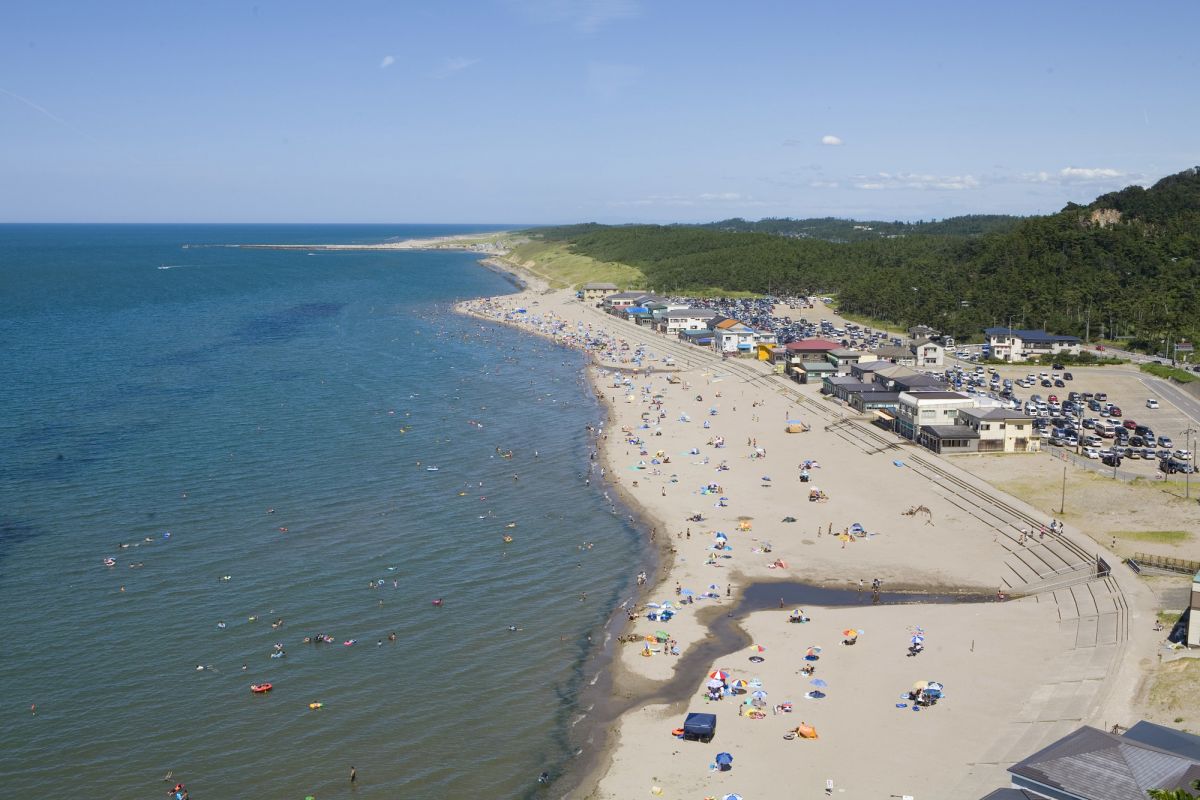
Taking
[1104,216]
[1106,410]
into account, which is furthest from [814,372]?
[1104,216]

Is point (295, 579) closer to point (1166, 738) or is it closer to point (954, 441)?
point (1166, 738)

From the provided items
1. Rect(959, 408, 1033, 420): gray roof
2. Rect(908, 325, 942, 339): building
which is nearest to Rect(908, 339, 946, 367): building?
Rect(908, 325, 942, 339): building

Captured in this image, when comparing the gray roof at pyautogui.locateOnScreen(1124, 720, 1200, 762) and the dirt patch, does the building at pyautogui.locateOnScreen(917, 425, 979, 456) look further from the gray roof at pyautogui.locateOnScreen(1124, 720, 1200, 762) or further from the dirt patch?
the gray roof at pyautogui.locateOnScreen(1124, 720, 1200, 762)

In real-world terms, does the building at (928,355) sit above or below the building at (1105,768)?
above

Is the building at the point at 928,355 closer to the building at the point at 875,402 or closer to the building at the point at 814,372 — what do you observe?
the building at the point at 814,372

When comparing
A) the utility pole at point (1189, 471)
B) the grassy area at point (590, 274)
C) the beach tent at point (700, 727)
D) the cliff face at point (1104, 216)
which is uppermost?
the cliff face at point (1104, 216)

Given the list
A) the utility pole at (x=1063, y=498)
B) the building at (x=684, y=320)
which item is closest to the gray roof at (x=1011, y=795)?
the utility pole at (x=1063, y=498)
